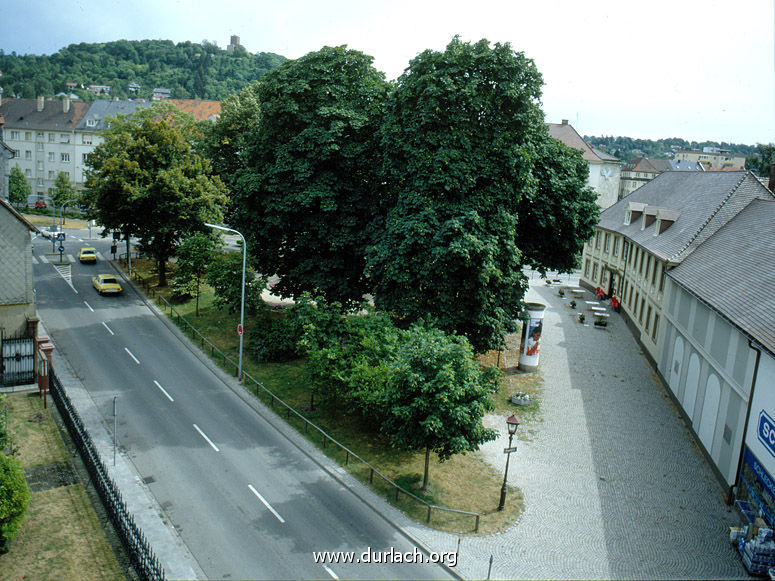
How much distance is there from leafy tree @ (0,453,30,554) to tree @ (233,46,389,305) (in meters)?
16.7

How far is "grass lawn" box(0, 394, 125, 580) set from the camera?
599 inches

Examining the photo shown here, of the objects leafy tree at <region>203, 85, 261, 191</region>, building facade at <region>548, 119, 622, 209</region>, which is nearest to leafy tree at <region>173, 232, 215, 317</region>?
leafy tree at <region>203, 85, 261, 191</region>

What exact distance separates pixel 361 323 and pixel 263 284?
10.3 m

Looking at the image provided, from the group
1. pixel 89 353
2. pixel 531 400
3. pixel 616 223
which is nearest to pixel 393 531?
pixel 531 400

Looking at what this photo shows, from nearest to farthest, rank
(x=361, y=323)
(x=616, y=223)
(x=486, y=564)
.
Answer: (x=486, y=564) < (x=361, y=323) < (x=616, y=223)

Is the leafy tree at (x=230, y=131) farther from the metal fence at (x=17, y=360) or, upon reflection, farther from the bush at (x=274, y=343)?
the metal fence at (x=17, y=360)

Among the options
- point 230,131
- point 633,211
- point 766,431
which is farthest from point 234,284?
point 633,211

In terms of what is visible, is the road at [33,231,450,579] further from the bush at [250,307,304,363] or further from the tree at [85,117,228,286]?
the tree at [85,117,228,286]

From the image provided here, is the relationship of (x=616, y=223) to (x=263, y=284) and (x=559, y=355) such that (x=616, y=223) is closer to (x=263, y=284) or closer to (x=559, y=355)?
(x=559, y=355)

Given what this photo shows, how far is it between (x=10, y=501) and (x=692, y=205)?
40.9 meters

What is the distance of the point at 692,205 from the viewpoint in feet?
131

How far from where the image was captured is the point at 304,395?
28734 millimetres

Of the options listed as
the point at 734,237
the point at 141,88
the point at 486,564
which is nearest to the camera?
the point at 486,564

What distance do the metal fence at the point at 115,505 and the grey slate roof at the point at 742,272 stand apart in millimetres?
19008
